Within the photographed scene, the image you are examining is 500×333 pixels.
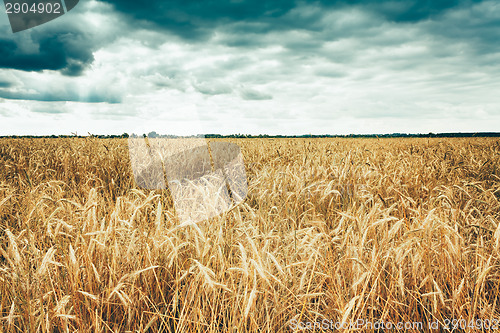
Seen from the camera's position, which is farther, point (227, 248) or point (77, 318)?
point (227, 248)

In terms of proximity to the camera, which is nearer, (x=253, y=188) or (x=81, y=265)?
(x=81, y=265)

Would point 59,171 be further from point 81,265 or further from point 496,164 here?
point 496,164

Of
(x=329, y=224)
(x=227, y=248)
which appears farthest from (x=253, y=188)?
(x=227, y=248)

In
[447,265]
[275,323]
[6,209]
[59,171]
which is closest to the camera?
[275,323]

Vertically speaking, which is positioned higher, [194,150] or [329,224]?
[194,150]

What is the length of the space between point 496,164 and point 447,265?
18.0 feet

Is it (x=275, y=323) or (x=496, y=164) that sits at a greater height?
(x=496, y=164)

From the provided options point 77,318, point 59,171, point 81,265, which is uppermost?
point 59,171

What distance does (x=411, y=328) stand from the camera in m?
1.67

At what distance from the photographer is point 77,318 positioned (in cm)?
147

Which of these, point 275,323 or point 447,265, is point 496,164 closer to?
point 447,265

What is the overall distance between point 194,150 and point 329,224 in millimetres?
5000

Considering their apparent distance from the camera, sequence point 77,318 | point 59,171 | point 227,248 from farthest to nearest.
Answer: point 59,171
point 227,248
point 77,318

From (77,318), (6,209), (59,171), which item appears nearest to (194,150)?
(59,171)
